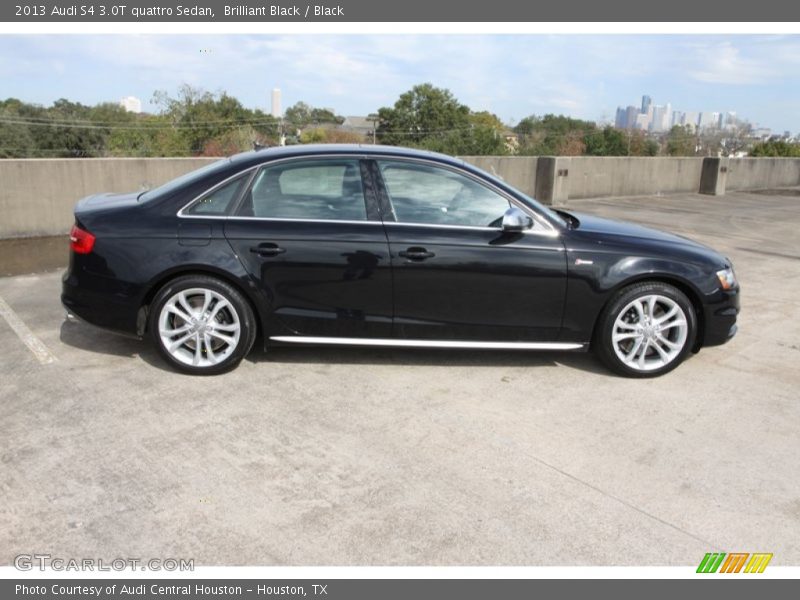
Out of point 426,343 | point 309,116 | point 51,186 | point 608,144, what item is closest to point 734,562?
point 426,343

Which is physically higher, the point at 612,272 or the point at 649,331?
the point at 612,272

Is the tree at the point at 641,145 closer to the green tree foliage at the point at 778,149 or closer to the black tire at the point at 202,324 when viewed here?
the green tree foliage at the point at 778,149

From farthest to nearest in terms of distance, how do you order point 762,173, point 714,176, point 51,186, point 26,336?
point 762,173 < point 714,176 < point 51,186 < point 26,336

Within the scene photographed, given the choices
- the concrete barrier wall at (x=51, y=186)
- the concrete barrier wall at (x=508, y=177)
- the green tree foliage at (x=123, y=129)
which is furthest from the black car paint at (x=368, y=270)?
the green tree foliage at (x=123, y=129)

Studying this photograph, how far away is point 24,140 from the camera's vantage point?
195 ft

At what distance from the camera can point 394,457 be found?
11.6 feet

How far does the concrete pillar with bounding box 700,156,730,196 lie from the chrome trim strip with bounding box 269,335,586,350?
1792cm

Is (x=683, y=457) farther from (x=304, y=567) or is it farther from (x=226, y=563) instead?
(x=226, y=563)

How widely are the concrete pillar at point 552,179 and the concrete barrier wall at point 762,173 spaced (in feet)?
29.6

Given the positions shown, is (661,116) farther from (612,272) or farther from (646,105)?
(612,272)

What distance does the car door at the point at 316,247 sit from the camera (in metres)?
4.46

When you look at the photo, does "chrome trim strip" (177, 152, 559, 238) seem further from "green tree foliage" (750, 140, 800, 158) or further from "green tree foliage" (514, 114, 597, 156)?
"green tree foliage" (514, 114, 597, 156)

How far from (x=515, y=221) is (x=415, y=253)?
70 centimetres

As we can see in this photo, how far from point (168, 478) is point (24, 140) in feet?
218
